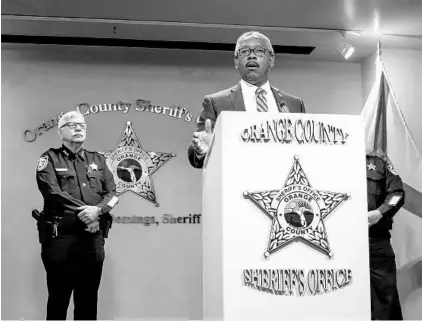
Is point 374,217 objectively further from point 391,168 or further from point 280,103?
point 280,103

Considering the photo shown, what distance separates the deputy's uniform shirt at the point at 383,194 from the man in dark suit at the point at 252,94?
1.84 metres

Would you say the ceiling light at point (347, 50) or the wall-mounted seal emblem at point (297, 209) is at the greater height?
the ceiling light at point (347, 50)

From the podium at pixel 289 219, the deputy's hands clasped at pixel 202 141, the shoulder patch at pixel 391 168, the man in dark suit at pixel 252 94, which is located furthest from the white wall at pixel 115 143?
the podium at pixel 289 219

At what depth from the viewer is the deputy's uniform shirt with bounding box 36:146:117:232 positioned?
12.1 feet

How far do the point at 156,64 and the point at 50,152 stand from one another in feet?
5.99

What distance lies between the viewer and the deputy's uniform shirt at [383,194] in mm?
4328

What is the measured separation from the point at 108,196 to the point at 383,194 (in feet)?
5.69

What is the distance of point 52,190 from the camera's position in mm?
3668

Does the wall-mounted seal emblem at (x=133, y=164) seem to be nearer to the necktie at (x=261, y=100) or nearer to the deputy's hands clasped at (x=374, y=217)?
the deputy's hands clasped at (x=374, y=217)

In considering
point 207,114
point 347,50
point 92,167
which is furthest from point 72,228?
point 347,50

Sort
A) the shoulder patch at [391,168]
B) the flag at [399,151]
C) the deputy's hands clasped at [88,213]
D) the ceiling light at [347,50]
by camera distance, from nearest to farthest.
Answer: the deputy's hands clasped at [88,213] → the shoulder patch at [391,168] → the flag at [399,151] → the ceiling light at [347,50]

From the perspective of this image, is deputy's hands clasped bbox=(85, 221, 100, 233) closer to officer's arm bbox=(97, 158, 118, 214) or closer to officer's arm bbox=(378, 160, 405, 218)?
officer's arm bbox=(97, 158, 118, 214)

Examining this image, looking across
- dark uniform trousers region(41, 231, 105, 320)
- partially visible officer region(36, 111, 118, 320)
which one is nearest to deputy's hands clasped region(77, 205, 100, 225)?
partially visible officer region(36, 111, 118, 320)

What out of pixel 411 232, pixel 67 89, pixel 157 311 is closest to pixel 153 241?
pixel 157 311
